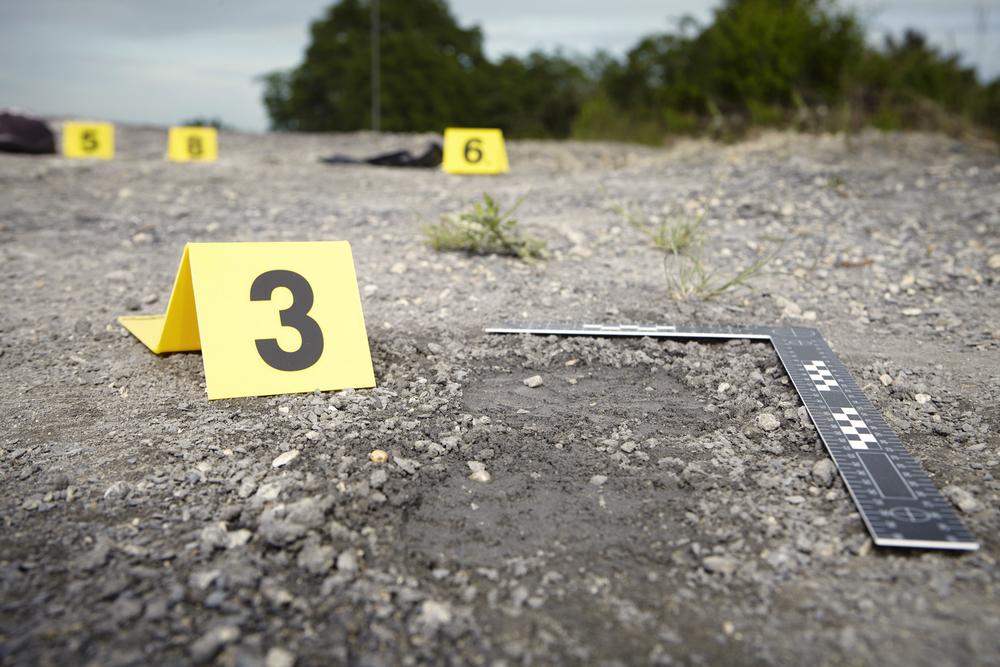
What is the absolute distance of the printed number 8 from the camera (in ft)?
25.8

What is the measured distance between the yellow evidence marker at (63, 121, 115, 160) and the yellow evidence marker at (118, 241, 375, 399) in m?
6.44

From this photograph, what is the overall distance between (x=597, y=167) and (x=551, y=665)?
628 cm

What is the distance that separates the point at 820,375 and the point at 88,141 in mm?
7810

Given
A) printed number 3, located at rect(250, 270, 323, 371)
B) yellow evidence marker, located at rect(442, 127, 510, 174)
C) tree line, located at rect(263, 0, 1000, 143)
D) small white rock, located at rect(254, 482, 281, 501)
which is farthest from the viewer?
tree line, located at rect(263, 0, 1000, 143)

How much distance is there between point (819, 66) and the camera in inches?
403

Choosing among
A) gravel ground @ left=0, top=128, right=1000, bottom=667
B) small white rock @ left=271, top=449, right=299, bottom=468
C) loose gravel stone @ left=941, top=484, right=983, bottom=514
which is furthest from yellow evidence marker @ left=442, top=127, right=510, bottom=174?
loose gravel stone @ left=941, top=484, right=983, bottom=514

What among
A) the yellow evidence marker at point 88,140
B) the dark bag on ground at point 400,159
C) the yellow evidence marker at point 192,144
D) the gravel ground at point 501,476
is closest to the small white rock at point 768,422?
the gravel ground at point 501,476

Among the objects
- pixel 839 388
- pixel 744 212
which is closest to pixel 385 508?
pixel 839 388

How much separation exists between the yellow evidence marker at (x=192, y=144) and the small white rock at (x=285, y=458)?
650 centimetres

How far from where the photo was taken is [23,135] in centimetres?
786

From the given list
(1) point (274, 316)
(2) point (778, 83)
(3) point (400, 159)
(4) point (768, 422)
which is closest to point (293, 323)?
(1) point (274, 316)

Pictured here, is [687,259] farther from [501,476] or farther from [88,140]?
[88,140]

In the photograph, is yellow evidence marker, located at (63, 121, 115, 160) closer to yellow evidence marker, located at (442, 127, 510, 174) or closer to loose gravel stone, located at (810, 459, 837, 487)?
yellow evidence marker, located at (442, 127, 510, 174)

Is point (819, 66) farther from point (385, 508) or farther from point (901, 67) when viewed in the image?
point (385, 508)
